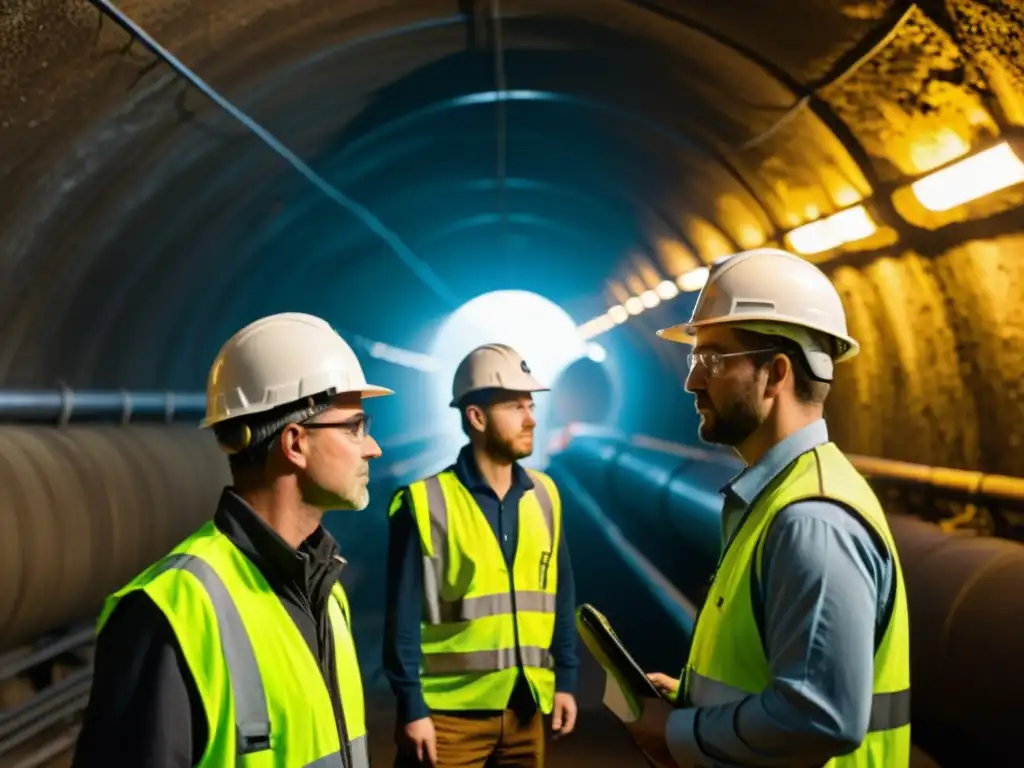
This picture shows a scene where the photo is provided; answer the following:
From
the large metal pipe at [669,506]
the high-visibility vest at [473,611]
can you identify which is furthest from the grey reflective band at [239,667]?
the large metal pipe at [669,506]

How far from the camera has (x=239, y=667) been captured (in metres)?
2.20

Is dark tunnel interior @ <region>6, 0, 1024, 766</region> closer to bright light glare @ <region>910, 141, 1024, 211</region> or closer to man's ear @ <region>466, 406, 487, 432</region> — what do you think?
bright light glare @ <region>910, 141, 1024, 211</region>

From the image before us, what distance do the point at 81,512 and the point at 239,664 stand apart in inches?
186

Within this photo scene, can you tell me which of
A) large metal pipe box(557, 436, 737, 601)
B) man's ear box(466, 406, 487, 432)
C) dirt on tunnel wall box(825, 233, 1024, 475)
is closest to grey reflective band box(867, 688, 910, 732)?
man's ear box(466, 406, 487, 432)

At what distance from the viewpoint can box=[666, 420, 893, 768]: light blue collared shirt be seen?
2.31 metres

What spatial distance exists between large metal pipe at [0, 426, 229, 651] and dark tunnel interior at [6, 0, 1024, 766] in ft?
0.08

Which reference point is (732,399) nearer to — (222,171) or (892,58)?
(892,58)

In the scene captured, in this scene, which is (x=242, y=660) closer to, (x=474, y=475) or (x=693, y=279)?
(x=474, y=475)

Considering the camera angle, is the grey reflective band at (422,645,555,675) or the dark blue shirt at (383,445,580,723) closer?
the dark blue shirt at (383,445,580,723)

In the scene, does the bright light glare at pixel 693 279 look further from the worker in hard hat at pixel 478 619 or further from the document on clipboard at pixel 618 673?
the document on clipboard at pixel 618 673

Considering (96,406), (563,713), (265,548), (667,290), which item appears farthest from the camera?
(667,290)

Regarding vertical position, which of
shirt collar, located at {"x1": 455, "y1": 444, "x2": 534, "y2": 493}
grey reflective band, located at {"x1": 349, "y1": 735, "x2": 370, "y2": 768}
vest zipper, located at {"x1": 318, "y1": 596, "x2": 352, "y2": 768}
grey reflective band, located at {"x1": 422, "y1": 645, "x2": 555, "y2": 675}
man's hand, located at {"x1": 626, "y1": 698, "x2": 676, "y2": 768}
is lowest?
grey reflective band, located at {"x1": 422, "y1": 645, "x2": 555, "y2": 675}

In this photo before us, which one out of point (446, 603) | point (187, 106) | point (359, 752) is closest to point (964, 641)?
point (446, 603)

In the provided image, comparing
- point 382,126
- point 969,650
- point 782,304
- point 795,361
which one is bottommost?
point 969,650
